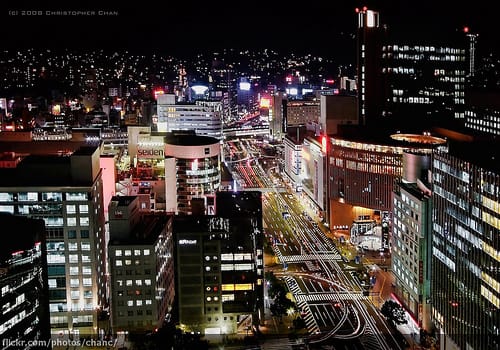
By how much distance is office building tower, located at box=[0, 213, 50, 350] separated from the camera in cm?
1741

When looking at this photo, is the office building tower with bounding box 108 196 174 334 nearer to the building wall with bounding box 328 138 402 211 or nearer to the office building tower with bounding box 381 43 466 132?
the building wall with bounding box 328 138 402 211

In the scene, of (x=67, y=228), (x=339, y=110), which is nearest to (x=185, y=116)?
(x=339, y=110)

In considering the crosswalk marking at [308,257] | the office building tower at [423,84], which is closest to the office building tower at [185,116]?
the office building tower at [423,84]

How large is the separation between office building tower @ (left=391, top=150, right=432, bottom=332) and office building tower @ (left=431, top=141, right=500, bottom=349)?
58.3 inches

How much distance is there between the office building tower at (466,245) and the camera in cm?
1981

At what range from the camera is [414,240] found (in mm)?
26875

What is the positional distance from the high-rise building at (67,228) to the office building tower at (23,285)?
5999 mm

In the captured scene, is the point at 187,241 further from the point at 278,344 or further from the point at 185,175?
the point at 185,175

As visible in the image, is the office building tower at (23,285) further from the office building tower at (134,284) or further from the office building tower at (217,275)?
the office building tower at (217,275)

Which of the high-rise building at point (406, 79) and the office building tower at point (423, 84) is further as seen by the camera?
the office building tower at point (423, 84)

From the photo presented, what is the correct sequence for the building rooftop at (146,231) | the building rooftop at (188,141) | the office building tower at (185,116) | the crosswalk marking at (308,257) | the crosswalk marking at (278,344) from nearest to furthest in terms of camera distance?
the crosswalk marking at (278,344), the building rooftop at (146,231), the crosswalk marking at (308,257), the building rooftop at (188,141), the office building tower at (185,116)

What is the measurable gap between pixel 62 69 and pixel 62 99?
1005 centimetres

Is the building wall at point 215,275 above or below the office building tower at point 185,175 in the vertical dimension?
below

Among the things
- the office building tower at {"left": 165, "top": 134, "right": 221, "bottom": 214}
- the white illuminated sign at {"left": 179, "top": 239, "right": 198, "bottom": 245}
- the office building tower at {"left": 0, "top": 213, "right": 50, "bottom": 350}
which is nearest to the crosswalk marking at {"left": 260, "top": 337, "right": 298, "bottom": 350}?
the white illuminated sign at {"left": 179, "top": 239, "right": 198, "bottom": 245}
